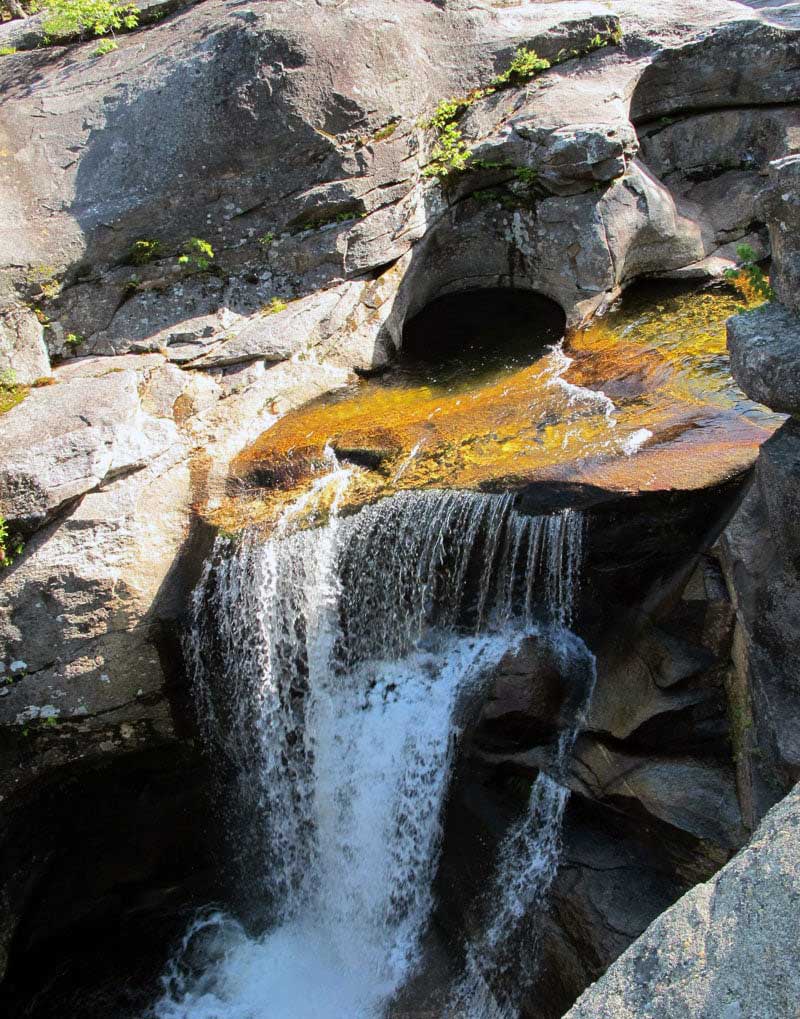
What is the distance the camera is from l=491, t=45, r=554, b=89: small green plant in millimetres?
9461

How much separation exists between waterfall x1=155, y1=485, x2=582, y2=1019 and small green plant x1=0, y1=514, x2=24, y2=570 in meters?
1.61

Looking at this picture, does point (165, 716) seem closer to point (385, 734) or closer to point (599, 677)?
point (385, 734)

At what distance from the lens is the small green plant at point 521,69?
9.46 meters

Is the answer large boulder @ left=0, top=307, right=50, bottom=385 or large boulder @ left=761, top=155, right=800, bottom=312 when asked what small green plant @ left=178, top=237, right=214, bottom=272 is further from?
large boulder @ left=761, top=155, right=800, bottom=312

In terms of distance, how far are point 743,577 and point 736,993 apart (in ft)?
10.8

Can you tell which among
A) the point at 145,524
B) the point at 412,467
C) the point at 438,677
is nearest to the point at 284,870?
the point at 438,677

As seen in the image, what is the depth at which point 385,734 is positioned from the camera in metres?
6.24

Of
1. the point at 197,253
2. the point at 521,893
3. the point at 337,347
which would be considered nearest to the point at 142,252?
the point at 197,253

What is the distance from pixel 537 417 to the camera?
7.05 m

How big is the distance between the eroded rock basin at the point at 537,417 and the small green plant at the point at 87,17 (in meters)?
6.06

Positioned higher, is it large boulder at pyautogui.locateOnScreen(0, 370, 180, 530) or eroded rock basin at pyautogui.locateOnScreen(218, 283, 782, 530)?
large boulder at pyautogui.locateOnScreen(0, 370, 180, 530)

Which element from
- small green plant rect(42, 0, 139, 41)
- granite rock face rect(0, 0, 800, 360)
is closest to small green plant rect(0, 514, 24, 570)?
granite rock face rect(0, 0, 800, 360)

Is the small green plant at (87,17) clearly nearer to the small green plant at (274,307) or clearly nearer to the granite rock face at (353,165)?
the granite rock face at (353,165)

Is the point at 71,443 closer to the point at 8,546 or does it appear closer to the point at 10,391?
the point at 8,546
